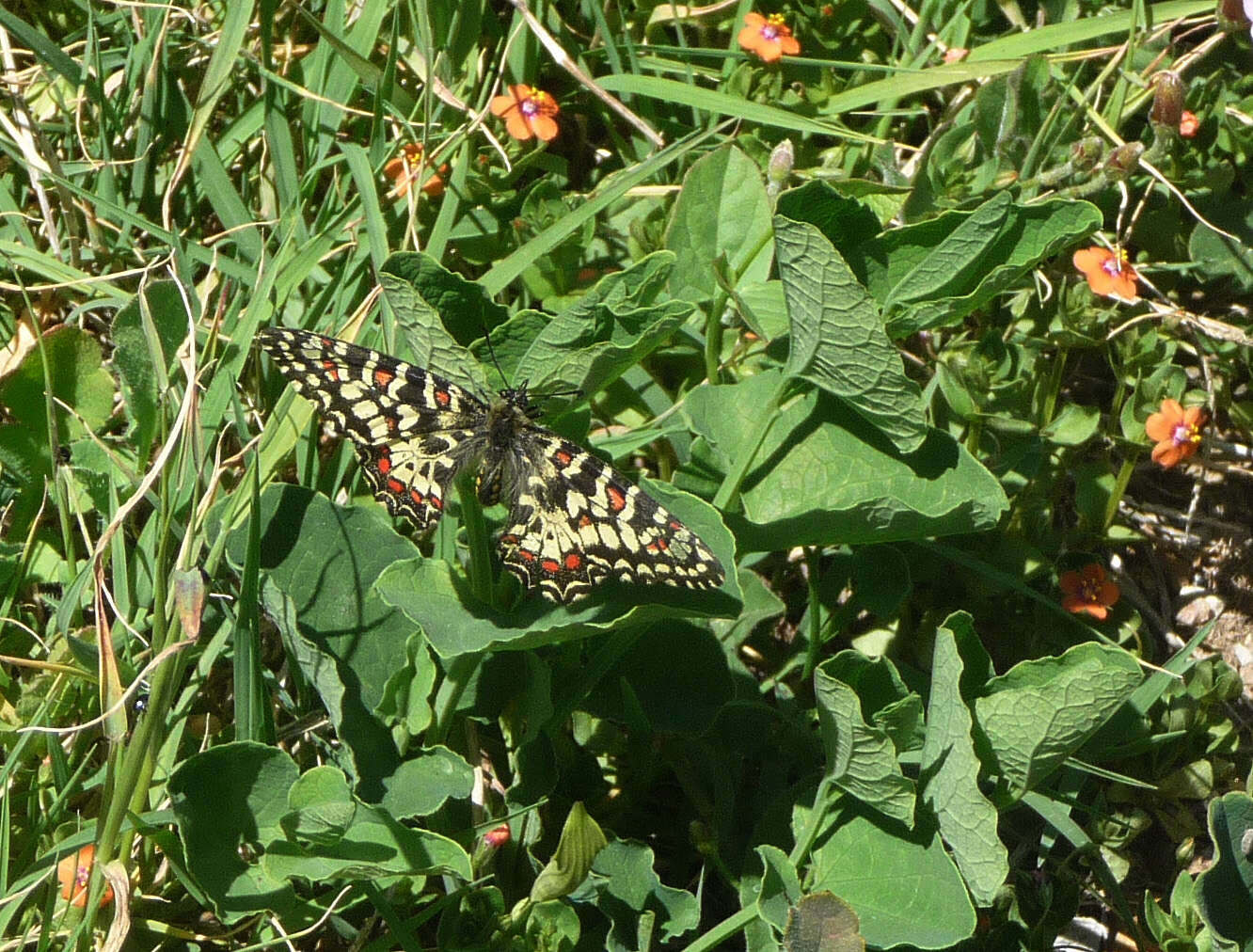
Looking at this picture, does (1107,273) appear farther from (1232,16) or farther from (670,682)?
(670,682)

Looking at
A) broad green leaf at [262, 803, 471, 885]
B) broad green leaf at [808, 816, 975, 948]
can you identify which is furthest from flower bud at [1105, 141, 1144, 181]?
Answer: broad green leaf at [262, 803, 471, 885]

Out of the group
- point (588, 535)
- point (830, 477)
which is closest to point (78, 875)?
point (588, 535)

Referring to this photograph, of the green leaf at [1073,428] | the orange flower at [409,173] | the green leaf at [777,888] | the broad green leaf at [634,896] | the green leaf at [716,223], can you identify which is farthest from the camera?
the orange flower at [409,173]

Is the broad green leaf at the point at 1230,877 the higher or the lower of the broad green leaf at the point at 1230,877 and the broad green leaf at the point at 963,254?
the lower

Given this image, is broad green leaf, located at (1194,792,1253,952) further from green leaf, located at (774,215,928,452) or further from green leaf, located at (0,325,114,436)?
green leaf, located at (0,325,114,436)

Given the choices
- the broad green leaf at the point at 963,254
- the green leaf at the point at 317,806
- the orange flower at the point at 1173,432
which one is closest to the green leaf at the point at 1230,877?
the orange flower at the point at 1173,432

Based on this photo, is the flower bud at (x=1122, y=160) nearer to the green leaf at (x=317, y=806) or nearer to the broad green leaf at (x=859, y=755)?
the broad green leaf at (x=859, y=755)
